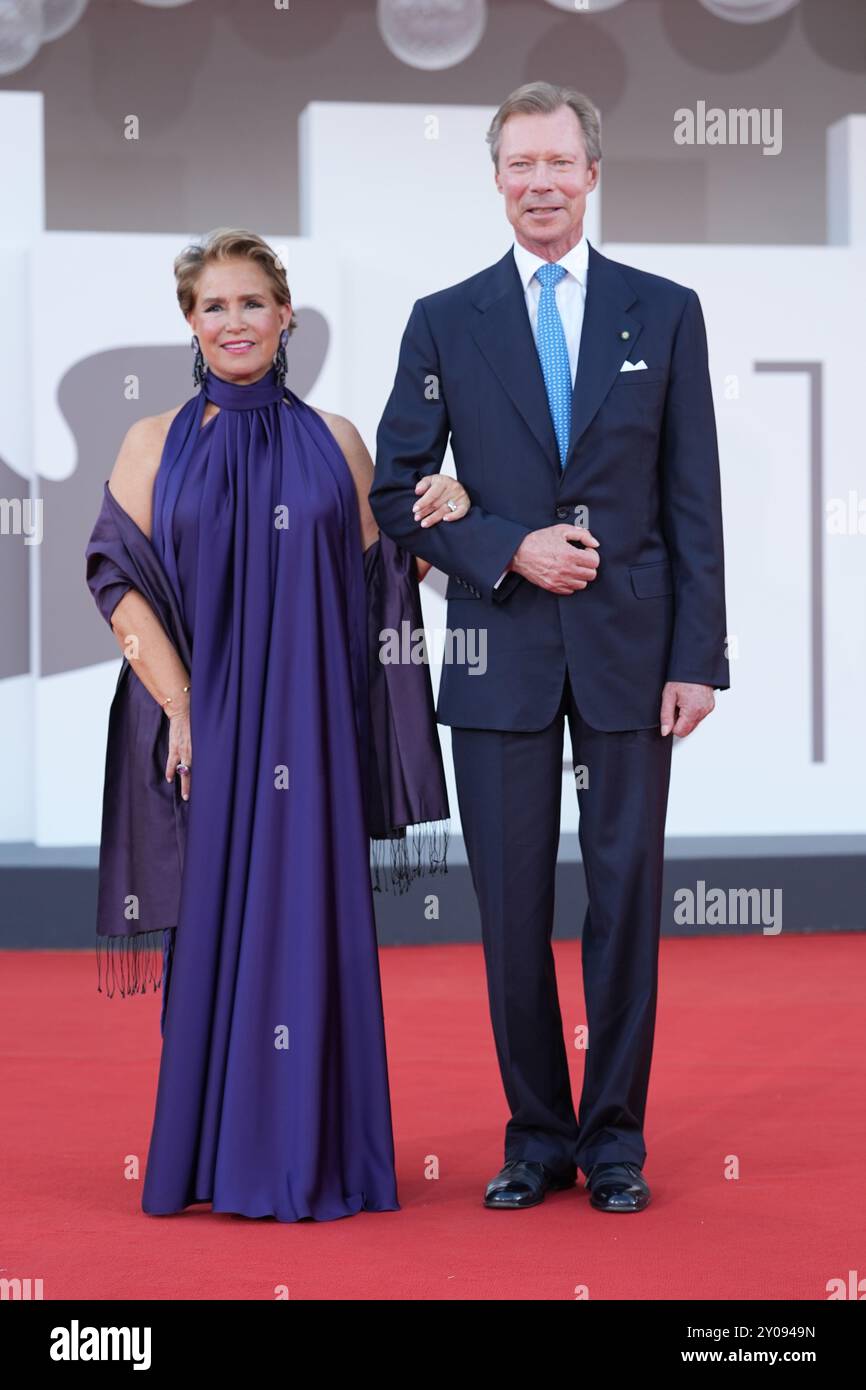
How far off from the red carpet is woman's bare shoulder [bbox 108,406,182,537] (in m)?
1.07

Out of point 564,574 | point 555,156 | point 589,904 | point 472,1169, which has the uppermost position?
point 555,156

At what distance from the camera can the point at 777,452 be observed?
6.32 m

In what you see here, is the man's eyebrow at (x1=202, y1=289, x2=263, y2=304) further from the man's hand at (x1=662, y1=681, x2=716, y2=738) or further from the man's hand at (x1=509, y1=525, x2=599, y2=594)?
the man's hand at (x1=662, y1=681, x2=716, y2=738)

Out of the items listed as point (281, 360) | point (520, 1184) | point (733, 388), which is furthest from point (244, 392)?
point (733, 388)

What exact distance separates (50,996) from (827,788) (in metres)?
2.98

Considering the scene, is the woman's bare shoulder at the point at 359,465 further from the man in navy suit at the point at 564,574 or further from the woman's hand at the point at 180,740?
the woman's hand at the point at 180,740

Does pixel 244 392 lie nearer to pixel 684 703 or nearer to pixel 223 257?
pixel 223 257

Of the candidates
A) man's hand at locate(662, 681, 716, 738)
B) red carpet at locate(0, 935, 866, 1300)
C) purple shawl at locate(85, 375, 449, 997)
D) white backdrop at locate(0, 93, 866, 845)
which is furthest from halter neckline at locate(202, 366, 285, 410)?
white backdrop at locate(0, 93, 866, 845)

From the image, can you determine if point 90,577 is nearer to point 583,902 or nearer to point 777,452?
point 583,902

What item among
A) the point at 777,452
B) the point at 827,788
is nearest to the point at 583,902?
the point at 827,788

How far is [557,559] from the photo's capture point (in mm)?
2543

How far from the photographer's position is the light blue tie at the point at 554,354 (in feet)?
8.62

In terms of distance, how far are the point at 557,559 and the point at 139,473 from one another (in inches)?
26.5

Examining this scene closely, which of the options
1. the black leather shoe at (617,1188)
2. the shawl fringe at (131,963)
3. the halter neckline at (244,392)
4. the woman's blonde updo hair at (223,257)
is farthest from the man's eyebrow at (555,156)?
the black leather shoe at (617,1188)
